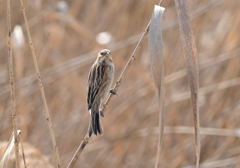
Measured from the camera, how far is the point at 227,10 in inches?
145

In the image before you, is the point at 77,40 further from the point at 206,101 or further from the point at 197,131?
the point at 197,131

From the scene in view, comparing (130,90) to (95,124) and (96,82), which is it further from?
(95,124)

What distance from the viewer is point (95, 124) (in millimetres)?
2227

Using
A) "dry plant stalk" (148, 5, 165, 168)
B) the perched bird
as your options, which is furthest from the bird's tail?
"dry plant stalk" (148, 5, 165, 168)

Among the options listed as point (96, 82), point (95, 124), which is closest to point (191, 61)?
point (95, 124)

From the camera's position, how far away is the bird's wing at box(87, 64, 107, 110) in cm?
241

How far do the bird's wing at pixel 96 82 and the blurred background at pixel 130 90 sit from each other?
56cm

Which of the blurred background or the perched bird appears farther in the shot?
the blurred background

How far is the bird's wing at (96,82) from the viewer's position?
2.41 metres

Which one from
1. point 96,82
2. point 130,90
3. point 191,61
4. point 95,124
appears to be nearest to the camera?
point 191,61

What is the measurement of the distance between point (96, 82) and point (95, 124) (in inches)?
13.5

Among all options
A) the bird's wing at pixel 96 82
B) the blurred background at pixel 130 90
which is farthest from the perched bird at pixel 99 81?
the blurred background at pixel 130 90

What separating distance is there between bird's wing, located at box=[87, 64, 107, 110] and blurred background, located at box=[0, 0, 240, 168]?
1.83 ft

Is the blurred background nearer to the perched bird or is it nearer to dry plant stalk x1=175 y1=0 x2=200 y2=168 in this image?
the perched bird
